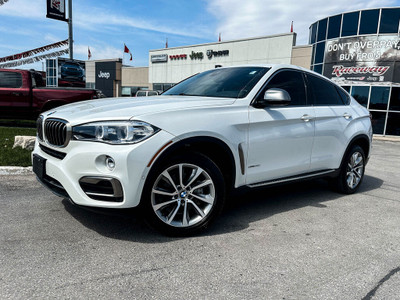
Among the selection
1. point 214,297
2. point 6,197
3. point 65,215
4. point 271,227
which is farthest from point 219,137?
point 6,197

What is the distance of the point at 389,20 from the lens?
17.4 meters

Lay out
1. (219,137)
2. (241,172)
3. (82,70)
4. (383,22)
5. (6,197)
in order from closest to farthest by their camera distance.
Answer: (219,137), (241,172), (6,197), (383,22), (82,70)

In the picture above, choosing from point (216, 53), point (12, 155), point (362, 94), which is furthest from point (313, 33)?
point (12, 155)

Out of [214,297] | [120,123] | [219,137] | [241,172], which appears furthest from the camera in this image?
[241,172]

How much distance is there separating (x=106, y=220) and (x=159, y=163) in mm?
1129

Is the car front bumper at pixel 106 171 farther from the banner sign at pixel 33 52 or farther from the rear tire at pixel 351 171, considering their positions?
the banner sign at pixel 33 52

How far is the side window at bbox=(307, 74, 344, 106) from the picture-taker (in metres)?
4.43

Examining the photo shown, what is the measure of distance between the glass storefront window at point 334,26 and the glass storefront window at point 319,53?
84cm

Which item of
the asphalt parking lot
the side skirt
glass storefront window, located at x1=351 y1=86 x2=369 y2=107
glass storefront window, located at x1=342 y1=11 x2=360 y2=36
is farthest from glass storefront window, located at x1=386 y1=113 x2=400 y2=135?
the asphalt parking lot

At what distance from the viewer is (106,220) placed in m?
3.49

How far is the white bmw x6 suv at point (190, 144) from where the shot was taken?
2.72 metres

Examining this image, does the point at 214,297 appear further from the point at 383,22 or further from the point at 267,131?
the point at 383,22

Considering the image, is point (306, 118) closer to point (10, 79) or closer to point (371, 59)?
point (10, 79)

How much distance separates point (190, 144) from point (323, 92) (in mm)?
2521
